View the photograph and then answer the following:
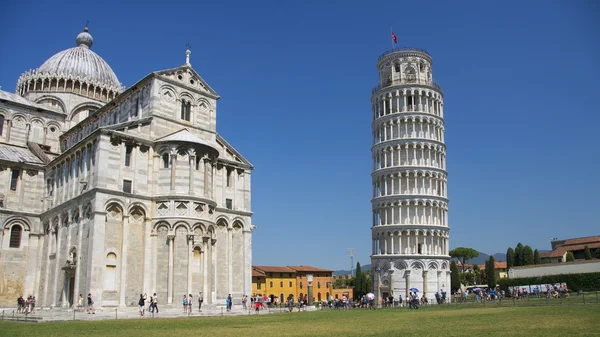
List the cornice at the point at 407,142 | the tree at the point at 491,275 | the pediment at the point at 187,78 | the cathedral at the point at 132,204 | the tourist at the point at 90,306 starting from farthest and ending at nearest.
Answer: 1. the tree at the point at 491,275
2. the cornice at the point at 407,142
3. the pediment at the point at 187,78
4. the cathedral at the point at 132,204
5. the tourist at the point at 90,306

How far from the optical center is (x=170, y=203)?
121 ft

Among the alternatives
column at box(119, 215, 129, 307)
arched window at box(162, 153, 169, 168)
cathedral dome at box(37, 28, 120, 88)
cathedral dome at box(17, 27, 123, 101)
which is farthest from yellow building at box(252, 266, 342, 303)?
column at box(119, 215, 129, 307)

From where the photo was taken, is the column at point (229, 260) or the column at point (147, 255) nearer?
the column at point (147, 255)

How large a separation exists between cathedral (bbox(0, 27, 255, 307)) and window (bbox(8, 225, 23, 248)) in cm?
8

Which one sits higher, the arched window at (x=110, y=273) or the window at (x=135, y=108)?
the window at (x=135, y=108)

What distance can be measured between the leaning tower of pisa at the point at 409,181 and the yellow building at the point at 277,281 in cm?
2549

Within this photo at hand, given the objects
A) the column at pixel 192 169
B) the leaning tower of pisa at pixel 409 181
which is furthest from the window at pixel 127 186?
the leaning tower of pisa at pixel 409 181

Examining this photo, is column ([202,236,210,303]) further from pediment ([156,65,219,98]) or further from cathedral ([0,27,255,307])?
pediment ([156,65,219,98])

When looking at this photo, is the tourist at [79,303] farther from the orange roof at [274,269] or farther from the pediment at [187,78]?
the orange roof at [274,269]

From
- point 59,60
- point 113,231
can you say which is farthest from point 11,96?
point 113,231

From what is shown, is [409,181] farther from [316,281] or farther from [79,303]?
[79,303]

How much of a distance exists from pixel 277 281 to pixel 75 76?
50.8 meters

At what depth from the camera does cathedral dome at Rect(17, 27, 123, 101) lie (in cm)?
5475

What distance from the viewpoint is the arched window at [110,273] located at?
113ft
